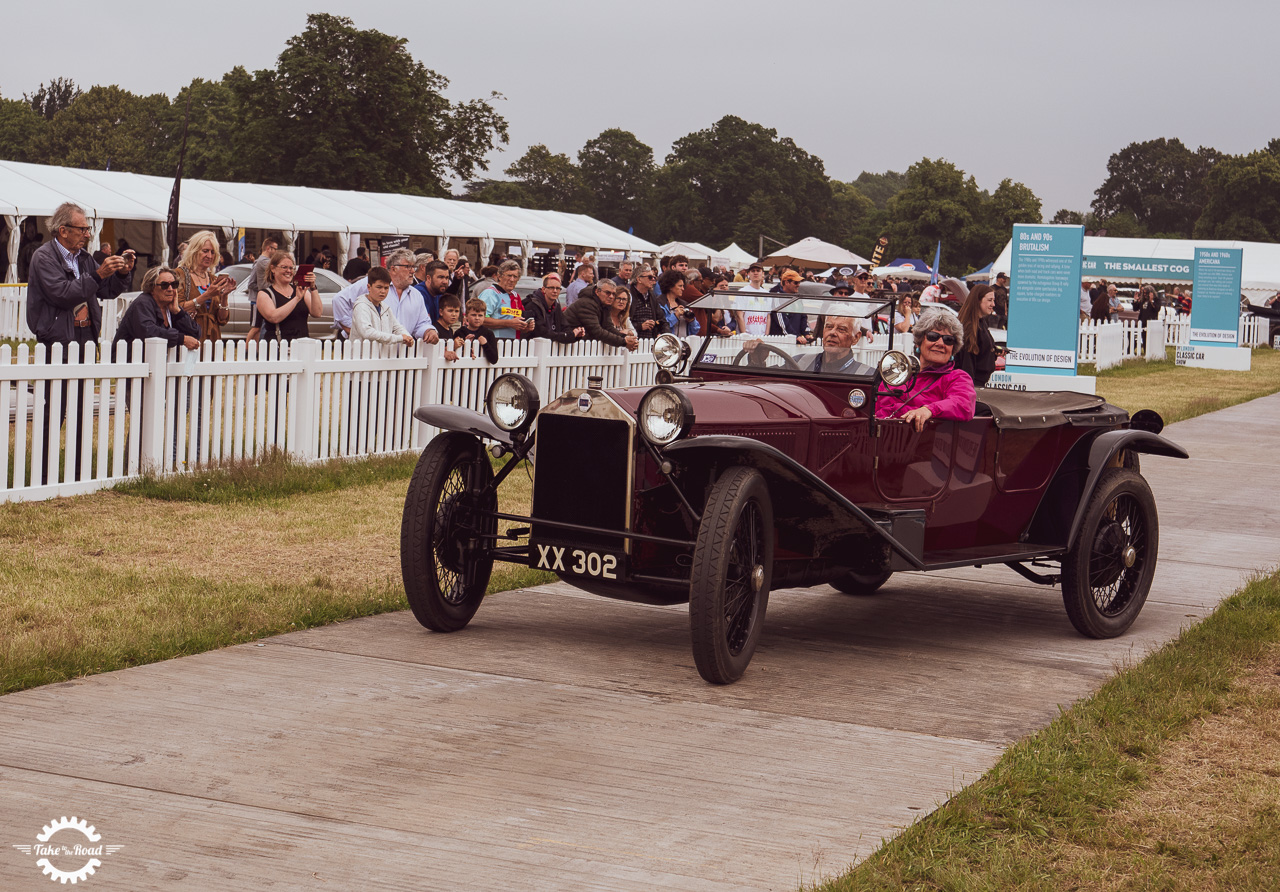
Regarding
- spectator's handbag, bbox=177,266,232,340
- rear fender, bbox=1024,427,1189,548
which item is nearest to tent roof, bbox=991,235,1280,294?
spectator's handbag, bbox=177,266,232,340

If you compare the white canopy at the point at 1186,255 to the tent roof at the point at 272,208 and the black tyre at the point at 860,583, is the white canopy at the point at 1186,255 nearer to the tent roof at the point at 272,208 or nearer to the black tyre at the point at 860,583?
the tent roof at the point at 272,208

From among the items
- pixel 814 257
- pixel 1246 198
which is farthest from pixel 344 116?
pixel 1246 198

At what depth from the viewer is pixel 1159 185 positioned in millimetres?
141875

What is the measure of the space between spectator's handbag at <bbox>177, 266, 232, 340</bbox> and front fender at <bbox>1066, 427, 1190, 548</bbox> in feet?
21.0

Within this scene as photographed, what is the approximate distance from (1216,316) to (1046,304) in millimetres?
14351

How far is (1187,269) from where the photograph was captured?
161 ft

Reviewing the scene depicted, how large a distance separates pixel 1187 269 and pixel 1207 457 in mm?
37809

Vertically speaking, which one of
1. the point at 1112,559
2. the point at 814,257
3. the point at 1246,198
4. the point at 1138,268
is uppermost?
the point at 1246,198

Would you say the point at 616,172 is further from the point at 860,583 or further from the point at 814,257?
Answer: the point at 860,583

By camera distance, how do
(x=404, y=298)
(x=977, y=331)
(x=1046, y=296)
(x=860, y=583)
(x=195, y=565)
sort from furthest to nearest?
(x=1046, y=296) → (x=404, y=298) → (x=977, y=331) → (x=860, y=583) → (x=195, y=565)

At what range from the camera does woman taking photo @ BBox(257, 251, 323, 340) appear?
35.6 ft

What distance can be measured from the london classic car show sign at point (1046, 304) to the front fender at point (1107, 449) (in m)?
12.0

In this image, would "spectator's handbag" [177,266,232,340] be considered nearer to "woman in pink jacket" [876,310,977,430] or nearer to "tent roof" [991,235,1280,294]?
"woman in pink jacket" [876,310,977,430]

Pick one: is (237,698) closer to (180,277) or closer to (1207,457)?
(180,277)
